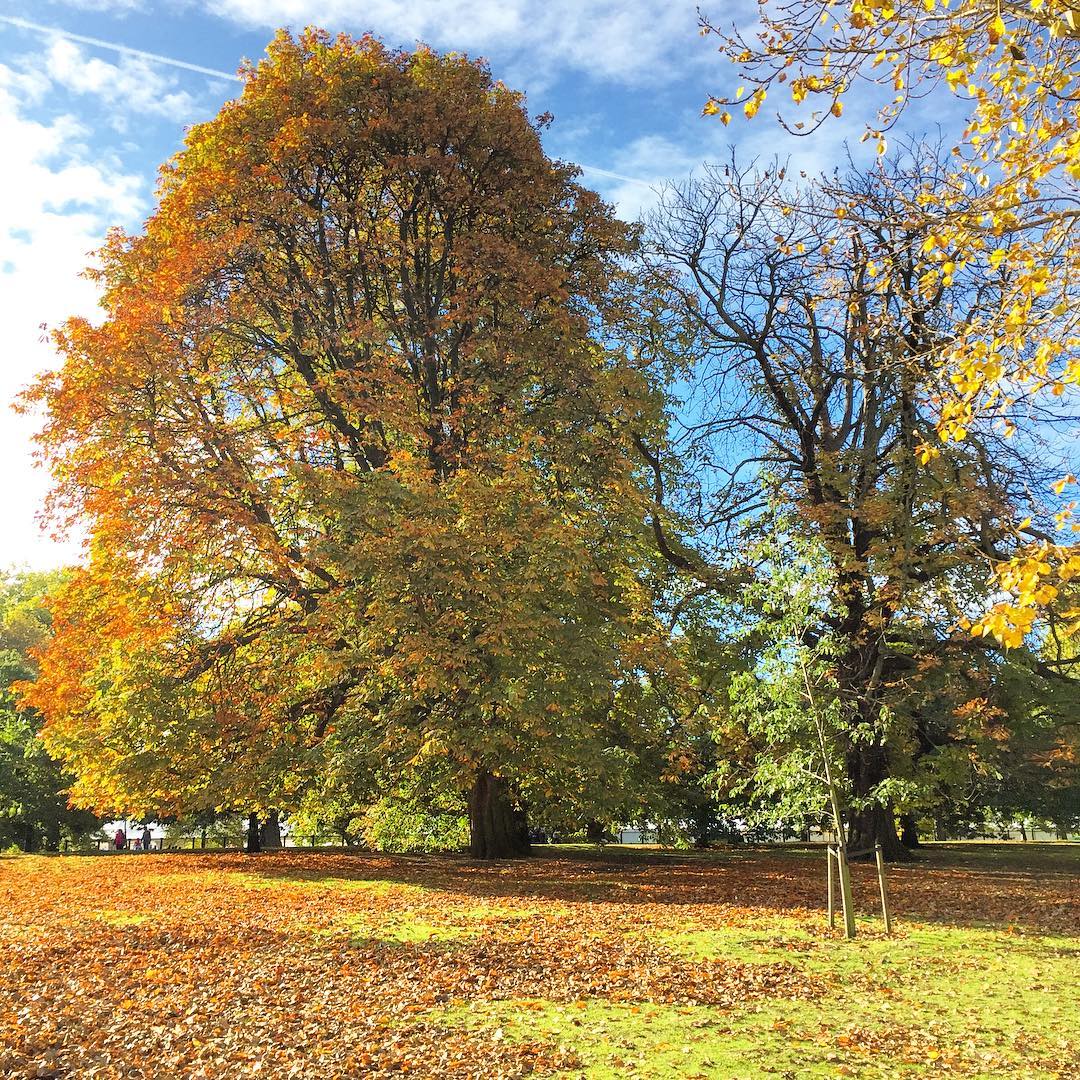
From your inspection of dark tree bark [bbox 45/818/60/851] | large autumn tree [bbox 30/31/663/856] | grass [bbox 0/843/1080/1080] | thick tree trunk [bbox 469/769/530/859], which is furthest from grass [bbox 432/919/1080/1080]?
dark tree bark [bbox 45/818/60/851]

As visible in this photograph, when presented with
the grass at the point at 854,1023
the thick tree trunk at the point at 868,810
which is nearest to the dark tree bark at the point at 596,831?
the thick tree trunk at the point at 868,810

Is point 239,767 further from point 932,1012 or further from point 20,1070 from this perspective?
point 932,1012

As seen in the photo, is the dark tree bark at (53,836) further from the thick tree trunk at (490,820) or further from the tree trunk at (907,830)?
the tree trunk at (907,830)

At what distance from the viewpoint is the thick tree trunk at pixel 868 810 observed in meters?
17.9

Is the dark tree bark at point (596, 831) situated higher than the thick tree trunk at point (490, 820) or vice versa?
the thick tree trunk at point (490, 820)

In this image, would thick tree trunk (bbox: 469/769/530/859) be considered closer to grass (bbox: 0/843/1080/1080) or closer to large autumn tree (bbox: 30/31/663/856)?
large autumn tree (bbox: 30/31/663/856)

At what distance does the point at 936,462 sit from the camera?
52.9ft

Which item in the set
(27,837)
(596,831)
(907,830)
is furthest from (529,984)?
(27,837)

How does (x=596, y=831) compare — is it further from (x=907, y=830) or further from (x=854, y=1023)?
(x=854, y=1023)

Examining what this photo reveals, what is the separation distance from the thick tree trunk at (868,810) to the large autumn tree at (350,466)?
15.1 ft

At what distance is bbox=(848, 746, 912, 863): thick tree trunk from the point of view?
17859mm

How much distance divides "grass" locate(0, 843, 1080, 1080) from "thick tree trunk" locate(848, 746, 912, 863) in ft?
12.7

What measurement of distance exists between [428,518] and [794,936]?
25.6 ft

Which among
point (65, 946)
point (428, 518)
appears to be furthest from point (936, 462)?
point (65, 946)
